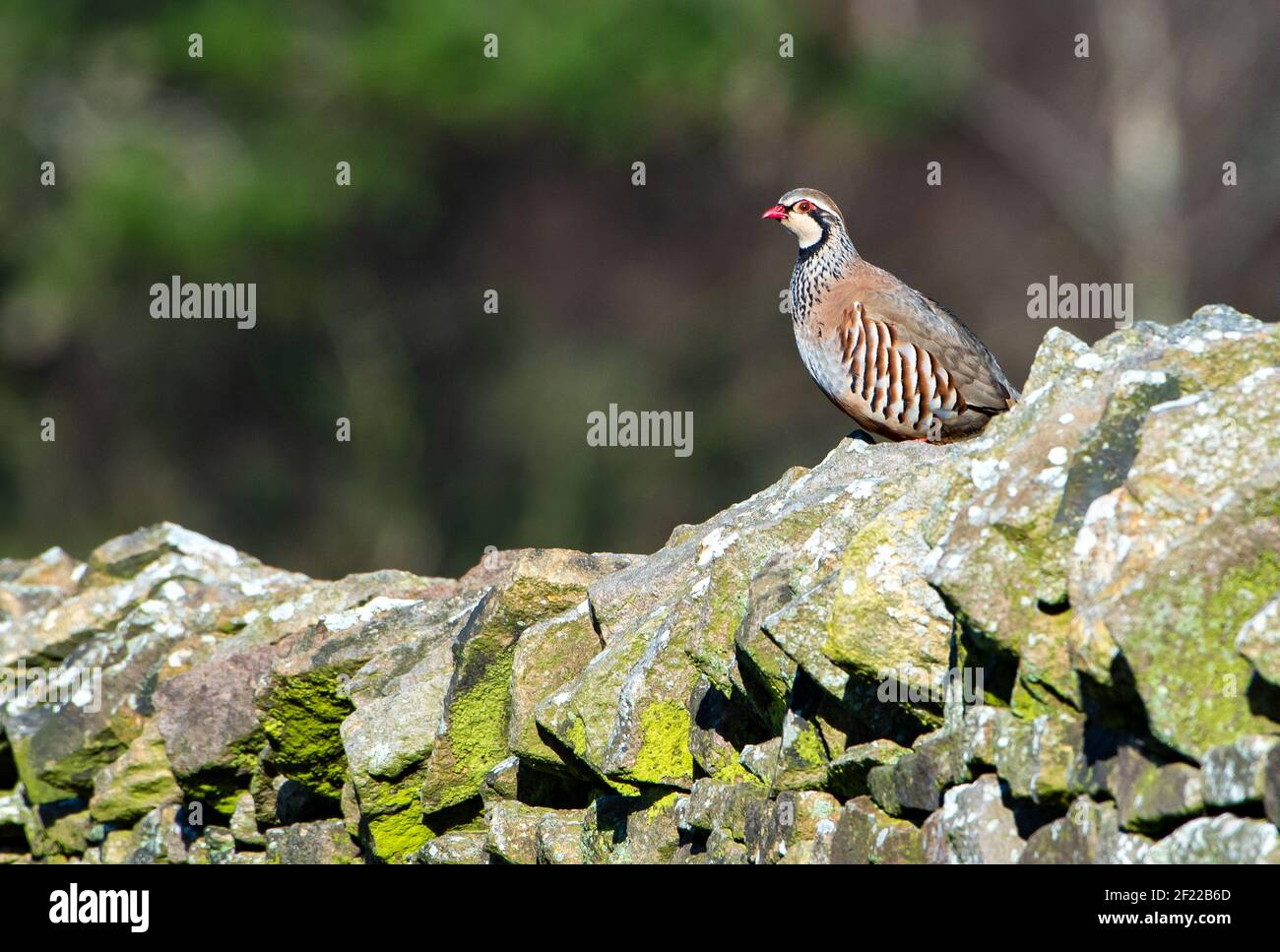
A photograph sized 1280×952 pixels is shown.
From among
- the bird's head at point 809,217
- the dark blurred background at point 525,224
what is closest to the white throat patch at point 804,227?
the bird's head at point 809,217

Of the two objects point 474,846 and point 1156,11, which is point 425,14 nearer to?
point 1156,11

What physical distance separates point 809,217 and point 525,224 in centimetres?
1595

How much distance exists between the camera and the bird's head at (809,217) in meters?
7.29

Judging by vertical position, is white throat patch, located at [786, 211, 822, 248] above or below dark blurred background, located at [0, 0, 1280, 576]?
below

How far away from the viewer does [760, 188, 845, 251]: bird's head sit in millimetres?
7285

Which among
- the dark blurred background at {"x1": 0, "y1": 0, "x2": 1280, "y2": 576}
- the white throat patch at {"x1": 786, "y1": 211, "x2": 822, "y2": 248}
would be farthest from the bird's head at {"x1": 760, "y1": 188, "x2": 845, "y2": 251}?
the dark blurred background at {"x1": 0, "y1": 0, "x2": 1280, "y2": 576}

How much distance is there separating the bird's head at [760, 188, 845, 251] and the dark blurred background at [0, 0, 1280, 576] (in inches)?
483

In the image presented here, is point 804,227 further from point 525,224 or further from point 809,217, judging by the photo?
point 525,224

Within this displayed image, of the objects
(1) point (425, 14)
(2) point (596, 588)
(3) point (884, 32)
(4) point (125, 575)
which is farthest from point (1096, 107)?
(2) point (596, 588)

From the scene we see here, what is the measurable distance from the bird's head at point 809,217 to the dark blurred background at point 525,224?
12.3m

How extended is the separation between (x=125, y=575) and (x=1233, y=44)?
17.4m

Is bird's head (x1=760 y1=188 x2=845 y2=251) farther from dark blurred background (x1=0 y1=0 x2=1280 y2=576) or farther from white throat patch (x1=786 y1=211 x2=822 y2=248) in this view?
dark blurred background (x1=0 y1=0 x2=1280 y2=576)

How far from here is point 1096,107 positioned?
71.3 ft

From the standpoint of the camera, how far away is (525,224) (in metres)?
23.1
